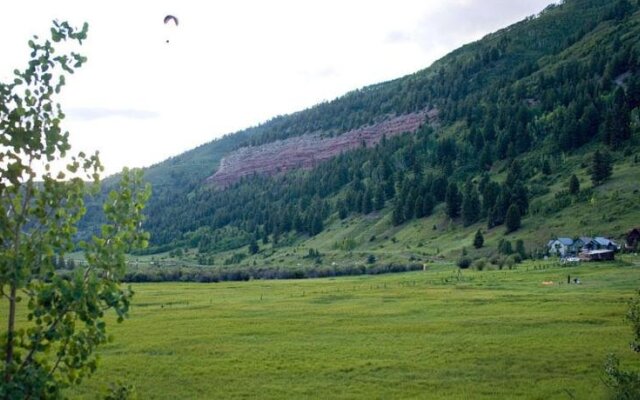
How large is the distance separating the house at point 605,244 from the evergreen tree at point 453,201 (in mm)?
62237

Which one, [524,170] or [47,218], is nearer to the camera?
[47,218]

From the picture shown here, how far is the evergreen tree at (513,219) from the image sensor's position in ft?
498

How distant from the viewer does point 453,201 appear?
600ft

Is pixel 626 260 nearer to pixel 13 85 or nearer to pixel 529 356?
pixel 529 356

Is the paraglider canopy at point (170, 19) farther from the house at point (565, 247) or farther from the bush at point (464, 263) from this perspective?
the house at point (565, 247)

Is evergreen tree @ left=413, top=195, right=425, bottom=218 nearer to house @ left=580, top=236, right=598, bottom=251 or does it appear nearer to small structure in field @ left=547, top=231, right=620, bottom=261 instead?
small structure in field @ left=547, top=231, right=620, bottom=261

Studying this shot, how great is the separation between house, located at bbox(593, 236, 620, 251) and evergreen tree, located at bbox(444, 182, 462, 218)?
6224cm

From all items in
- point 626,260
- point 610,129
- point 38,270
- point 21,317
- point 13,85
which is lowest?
point 626,260

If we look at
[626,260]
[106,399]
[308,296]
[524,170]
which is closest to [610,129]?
[524,170]

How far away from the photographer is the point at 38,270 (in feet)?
26.2

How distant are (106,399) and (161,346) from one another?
40.4 m

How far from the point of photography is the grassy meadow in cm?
3534

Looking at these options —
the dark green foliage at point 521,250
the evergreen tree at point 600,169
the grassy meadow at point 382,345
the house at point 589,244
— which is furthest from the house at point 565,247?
the grassy meadow at point 382,345

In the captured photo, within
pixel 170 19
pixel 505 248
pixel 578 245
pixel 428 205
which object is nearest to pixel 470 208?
pixel 428 205
